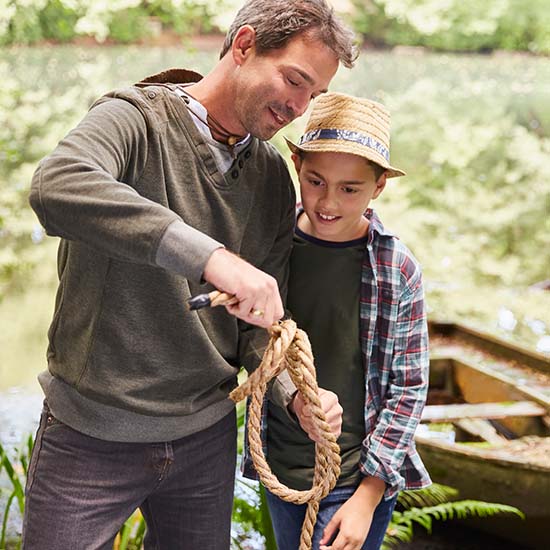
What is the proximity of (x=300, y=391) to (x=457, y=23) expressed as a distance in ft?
77.6

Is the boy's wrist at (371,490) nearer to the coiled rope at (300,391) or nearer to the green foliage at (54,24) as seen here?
the coiled rope at (300,391)

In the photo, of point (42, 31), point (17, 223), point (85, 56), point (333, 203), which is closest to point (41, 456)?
point (333, 203)

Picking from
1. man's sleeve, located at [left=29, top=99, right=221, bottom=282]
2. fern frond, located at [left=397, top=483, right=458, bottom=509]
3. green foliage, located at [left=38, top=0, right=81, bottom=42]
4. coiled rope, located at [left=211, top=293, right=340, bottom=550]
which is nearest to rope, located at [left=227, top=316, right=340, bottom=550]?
coiled rope, located at [left=211, top=293, right=340, bottom=550]

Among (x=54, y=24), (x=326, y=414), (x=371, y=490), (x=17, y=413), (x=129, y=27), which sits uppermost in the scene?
(x=326, y=414)

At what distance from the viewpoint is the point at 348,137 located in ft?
5.01

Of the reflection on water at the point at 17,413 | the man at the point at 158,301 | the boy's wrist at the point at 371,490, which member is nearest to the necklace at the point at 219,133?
the man at the point at 158,301

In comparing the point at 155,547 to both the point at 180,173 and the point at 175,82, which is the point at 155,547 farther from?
the point at 175,82

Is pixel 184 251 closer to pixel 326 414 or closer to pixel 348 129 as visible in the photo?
pixel 326 414

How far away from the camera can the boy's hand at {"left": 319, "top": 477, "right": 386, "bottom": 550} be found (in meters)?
1.51

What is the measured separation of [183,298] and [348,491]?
0.53m

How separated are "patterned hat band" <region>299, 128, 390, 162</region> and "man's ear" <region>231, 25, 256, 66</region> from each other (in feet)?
0.80

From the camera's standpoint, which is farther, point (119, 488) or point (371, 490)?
point (371, 490)

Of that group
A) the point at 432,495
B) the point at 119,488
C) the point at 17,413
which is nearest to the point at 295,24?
the point at 119,488

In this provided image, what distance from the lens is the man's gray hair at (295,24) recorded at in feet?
4.35
